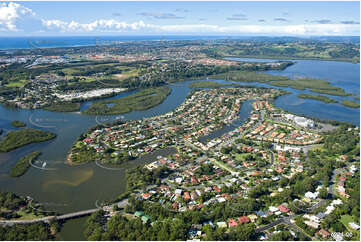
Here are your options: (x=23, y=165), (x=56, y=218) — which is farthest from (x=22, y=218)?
(x=23, y=165)

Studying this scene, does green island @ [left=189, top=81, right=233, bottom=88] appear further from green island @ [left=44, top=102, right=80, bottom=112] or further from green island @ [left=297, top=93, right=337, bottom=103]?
green island @ [left=44, top=102, right=80, bottom=112]

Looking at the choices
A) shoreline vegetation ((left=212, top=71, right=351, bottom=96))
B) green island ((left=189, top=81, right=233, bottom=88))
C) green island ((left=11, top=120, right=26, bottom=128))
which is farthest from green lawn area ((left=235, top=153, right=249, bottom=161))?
shoreline vegetation ((left=212, top=71, right=351, bottom=96))

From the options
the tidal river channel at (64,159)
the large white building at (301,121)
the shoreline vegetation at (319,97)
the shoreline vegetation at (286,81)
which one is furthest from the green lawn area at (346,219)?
the shoreline vegetation at (286,81)

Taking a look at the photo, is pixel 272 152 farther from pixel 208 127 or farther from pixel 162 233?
pixel 162 233

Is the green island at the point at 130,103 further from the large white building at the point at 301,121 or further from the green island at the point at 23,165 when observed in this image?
the large white building at the point at 301,121

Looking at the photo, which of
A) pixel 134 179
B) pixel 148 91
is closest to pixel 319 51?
pixel 148 91

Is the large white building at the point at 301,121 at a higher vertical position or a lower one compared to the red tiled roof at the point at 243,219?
higher
